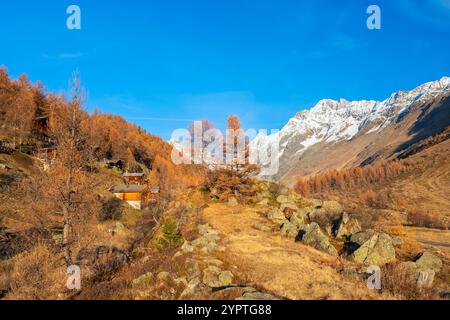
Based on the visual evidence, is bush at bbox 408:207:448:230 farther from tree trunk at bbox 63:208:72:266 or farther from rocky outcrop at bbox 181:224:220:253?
tree trunk at bbox 63:208:72:266

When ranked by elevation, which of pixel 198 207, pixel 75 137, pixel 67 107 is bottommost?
pixel 198 207

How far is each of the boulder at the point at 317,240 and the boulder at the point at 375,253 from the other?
1731 millimetres

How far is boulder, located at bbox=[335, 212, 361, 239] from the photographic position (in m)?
32.7

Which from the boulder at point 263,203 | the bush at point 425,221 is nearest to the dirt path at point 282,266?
the boulder at point 263,203

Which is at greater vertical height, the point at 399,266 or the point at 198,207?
the point at 198,207

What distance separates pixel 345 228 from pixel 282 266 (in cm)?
1626

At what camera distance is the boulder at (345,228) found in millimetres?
32656

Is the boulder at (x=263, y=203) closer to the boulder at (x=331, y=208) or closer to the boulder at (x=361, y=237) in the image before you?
the boulder at (x=331, y=208)

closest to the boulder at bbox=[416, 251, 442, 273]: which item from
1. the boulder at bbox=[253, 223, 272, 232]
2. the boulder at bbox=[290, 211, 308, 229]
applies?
the boulder at bbox=[290, 211, 308, 229]
